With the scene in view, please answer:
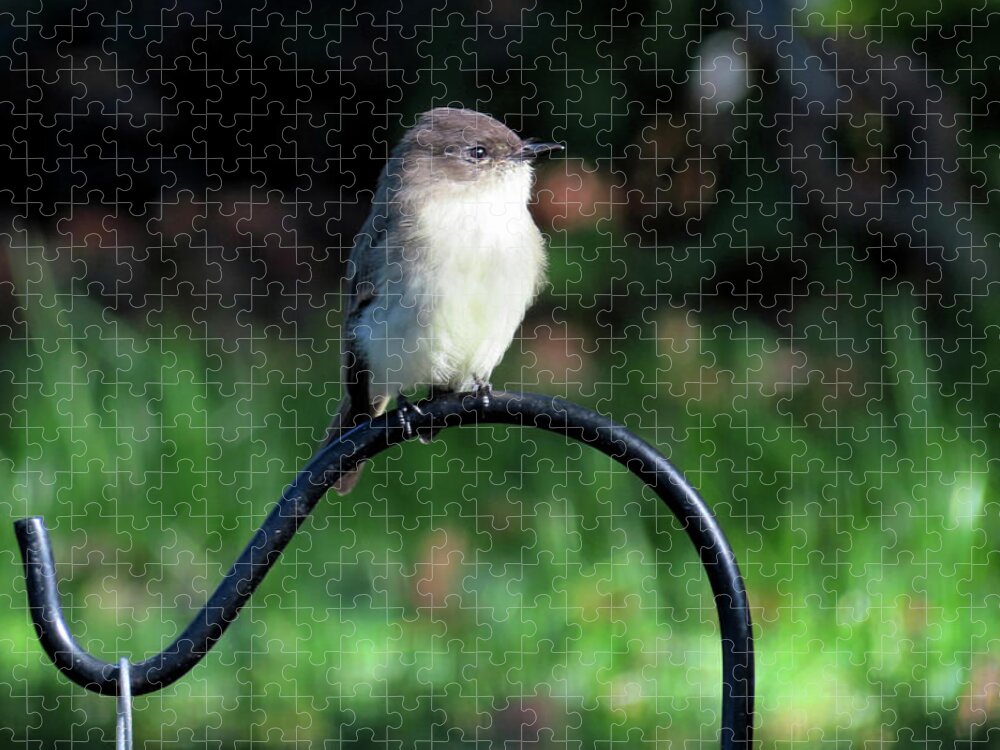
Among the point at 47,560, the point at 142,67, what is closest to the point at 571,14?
the point at 142,67

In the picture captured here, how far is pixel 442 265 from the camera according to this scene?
2523 mm

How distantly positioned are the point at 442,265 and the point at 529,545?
36.0 inches

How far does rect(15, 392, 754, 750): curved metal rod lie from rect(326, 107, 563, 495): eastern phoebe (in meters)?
0.76

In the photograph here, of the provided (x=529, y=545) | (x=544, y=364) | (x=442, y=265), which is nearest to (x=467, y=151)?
(x=442, y=265)

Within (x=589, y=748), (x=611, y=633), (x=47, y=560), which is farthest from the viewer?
(x=611, y=633)

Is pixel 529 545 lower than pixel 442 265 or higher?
lower

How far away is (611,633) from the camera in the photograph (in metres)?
2.98

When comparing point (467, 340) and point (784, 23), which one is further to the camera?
point (784, 23)

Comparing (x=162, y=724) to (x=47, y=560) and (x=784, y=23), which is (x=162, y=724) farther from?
(x=784, y=23)

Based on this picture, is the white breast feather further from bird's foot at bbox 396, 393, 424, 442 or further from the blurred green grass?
the blurred green grass

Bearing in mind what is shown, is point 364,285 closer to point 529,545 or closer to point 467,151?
point 467,151

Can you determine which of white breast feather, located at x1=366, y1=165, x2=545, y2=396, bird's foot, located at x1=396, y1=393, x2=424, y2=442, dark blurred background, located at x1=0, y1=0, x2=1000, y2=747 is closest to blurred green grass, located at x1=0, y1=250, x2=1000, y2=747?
dark blurred background, located at x1=0, y1=0, x2=1000, y2=747

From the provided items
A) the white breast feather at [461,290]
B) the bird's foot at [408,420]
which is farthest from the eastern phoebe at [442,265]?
the bird's foot at [408,420]

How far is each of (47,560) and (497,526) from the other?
6.13 feet
